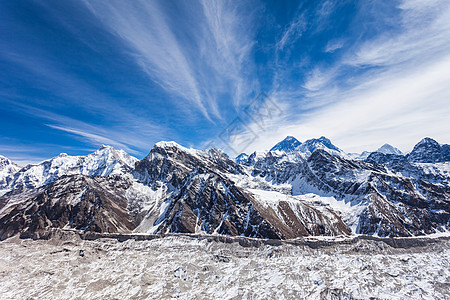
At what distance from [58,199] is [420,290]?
918ft

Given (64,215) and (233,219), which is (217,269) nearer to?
(233,219)

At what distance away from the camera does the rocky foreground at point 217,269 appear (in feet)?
298

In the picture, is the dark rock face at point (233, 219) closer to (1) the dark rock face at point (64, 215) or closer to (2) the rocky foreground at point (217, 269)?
(2) the rocky foreground at point (217, 269)

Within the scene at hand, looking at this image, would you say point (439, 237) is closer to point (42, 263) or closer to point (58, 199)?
point (42, 263)

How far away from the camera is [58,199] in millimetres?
184250

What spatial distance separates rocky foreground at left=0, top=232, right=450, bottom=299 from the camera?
9081cm

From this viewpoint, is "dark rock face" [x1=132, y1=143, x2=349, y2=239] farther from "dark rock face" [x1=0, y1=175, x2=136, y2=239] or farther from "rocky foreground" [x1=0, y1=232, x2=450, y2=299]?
"dark rock face" [x1=0, y1=175, x2=136, y2=239]

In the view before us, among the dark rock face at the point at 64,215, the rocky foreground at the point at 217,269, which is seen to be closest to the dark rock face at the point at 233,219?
the rocky foreground at the point at 217,269

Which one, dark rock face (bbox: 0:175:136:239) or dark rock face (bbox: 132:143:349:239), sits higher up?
dark rock face (bbox: 0:175:136:239)

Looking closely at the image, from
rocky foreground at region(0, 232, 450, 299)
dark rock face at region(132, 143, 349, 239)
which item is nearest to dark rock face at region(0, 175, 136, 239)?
rocky foreground at region(0, 232, 450, 299)

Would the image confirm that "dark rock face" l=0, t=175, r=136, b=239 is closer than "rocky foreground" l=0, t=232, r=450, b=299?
No

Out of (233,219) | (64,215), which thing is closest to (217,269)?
(233,219)

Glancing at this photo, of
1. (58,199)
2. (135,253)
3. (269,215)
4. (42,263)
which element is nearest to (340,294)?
(269,215)

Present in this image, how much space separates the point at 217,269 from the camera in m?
111
